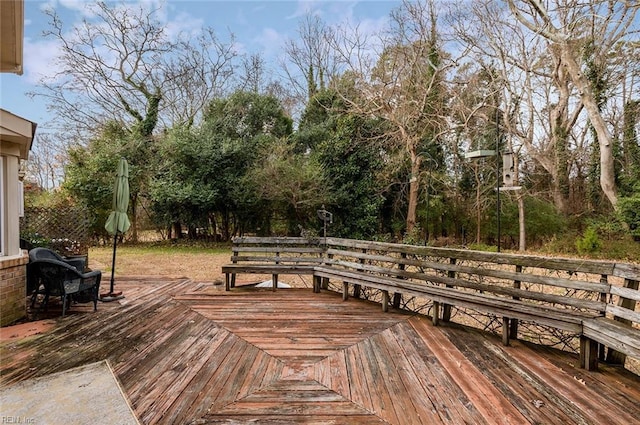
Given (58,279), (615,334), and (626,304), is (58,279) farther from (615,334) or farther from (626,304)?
(626,304)

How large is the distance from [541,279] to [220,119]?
12.1m

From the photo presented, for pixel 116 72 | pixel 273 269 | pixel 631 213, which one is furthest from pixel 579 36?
Answer: pixel 116 72

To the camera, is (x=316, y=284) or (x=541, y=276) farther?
(x=316, y=284)

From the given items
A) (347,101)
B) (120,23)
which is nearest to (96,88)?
(120,23)

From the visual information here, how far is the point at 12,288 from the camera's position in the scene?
3.59m

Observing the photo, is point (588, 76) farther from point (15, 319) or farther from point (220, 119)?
point (15, 319)

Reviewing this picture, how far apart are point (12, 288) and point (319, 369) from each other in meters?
3.68

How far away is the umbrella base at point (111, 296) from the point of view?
4371 mm

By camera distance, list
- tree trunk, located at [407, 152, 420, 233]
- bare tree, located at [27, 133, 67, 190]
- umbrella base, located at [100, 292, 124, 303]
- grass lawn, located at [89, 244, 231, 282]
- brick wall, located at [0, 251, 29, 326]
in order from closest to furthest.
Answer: brick wall, located at [0, 251, 29, 326]
umbrella base, located at [100, 292, 124, 303]
grass lawn, located at [89, 244, 231, 282]
tree trunk, located at [407, 152, 420, 233]
bare tree, located at [27, 133, 67, 190]

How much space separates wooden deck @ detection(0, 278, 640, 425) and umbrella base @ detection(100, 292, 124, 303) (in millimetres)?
426

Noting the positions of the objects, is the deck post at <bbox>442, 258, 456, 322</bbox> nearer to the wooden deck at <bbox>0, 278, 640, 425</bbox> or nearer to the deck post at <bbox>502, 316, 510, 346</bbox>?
the wooden deck at <bbox>0, 278, 640, 425</bbox>

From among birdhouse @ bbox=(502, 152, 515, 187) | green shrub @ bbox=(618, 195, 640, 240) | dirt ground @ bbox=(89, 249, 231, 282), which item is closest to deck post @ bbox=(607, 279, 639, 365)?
birdhouse @ bbox=(502, 152, 515, 187)

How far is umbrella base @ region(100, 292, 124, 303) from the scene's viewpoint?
4371 millimetres

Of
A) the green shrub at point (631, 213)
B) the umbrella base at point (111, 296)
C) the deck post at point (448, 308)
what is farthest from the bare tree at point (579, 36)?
the umbrella base at point (111, 296)
